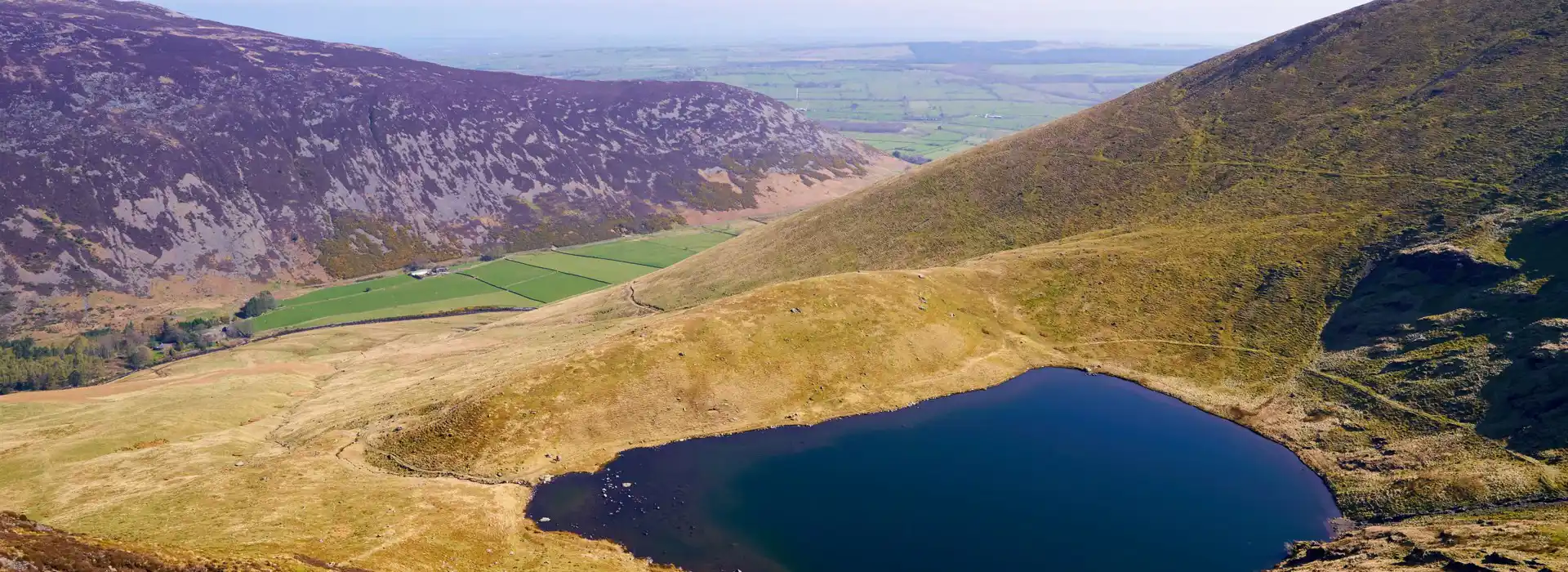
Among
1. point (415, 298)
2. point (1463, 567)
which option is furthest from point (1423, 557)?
point (415, 298)

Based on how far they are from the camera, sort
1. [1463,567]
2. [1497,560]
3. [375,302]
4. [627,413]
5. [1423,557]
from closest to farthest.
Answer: [1497,560] < [1463,567] < [1423,557] < [627,413] < [375,302]

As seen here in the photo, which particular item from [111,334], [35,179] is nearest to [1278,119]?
[111,334]

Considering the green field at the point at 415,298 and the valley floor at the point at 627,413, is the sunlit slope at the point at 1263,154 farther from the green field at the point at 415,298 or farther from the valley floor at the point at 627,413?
the green field at the point at 415,298

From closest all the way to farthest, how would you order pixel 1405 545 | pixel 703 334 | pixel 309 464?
pixel 1405 545
pixel 309 464
pixel 703 334

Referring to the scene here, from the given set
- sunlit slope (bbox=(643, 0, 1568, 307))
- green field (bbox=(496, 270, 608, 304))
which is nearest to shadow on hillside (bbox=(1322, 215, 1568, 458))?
sunlit slope (bbox=(643, 0, 1568, 307))

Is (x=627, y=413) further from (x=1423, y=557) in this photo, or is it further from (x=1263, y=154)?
(x=1263, y=154)

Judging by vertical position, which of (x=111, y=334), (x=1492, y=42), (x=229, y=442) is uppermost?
(x=1492, y=42)

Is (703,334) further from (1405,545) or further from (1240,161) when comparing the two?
(1240,161)
